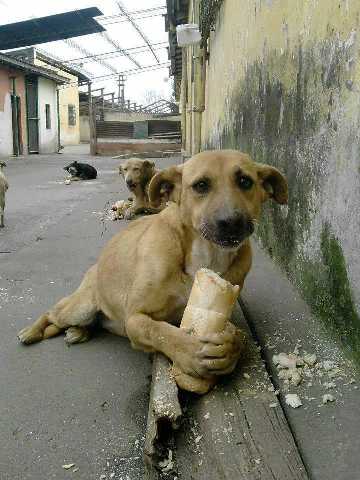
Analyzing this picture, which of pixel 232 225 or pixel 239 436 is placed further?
pixel 232 225

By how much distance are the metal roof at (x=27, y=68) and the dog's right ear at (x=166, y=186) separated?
69.3 feet

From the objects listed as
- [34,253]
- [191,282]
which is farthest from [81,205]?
[191,282]

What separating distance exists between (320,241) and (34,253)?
3.37m

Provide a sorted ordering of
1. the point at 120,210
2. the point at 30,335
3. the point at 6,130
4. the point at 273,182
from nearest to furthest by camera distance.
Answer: the point at 273,182, the point at 30,335, the point at 120,210, the point at 6,130

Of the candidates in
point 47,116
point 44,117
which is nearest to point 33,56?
point 47,116

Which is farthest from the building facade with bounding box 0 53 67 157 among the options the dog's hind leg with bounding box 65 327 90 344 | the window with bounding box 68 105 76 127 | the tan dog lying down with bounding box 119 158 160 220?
the dog's hind leg with bounding box 65 327 90 344

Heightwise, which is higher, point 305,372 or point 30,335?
point 305,372

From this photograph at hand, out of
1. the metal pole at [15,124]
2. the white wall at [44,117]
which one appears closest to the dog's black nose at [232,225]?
the metal pole at [15,124]

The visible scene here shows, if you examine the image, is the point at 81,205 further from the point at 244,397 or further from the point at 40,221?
the point at 244,397

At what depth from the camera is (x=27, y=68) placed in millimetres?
24297

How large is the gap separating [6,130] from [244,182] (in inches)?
898

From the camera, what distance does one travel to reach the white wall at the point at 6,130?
22.6 meters

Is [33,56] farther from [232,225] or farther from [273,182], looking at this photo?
[232,225]

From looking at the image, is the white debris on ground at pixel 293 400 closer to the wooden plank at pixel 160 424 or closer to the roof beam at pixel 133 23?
the wooden plank at pixel 160 424
